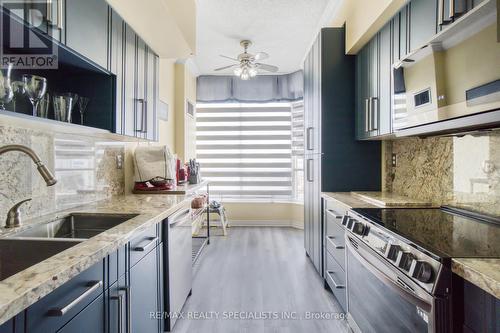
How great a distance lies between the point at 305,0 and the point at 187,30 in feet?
4.04

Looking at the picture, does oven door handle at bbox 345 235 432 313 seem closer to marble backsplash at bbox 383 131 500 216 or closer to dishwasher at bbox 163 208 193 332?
marble backsplash at bbox 383 131 500 216

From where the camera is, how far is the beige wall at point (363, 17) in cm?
188

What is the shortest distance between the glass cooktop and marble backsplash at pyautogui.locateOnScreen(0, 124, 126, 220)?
1831 millimetres

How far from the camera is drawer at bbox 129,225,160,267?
1342 millimetres

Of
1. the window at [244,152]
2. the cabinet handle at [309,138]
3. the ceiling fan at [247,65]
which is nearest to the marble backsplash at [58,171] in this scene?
the cabinet handle at [309,138]

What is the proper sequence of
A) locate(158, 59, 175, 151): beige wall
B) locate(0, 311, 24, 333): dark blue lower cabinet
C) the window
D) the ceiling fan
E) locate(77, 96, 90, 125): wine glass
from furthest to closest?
the window → the ceiling fan → locate(158, 59, 175, 151): beige wall → locate(77, 96, 90, 125): wine glass → locate(0, 311, 24, 333): dark blue lower cabinet

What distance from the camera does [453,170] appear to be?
175 cm

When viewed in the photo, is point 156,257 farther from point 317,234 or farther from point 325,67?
point 325,67

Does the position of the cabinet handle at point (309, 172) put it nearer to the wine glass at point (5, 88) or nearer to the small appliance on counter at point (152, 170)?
the small appliance on counter at point (152, 170)

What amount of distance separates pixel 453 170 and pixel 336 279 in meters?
1.18

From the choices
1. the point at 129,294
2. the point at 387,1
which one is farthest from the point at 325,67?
the point at 129,294

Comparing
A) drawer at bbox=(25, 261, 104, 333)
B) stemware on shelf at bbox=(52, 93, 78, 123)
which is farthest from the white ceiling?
drawer at bbox=(25, 261, 104, 333)

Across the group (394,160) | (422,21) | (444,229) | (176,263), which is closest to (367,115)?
(394,160)

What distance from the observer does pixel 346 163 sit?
2.67 metres
